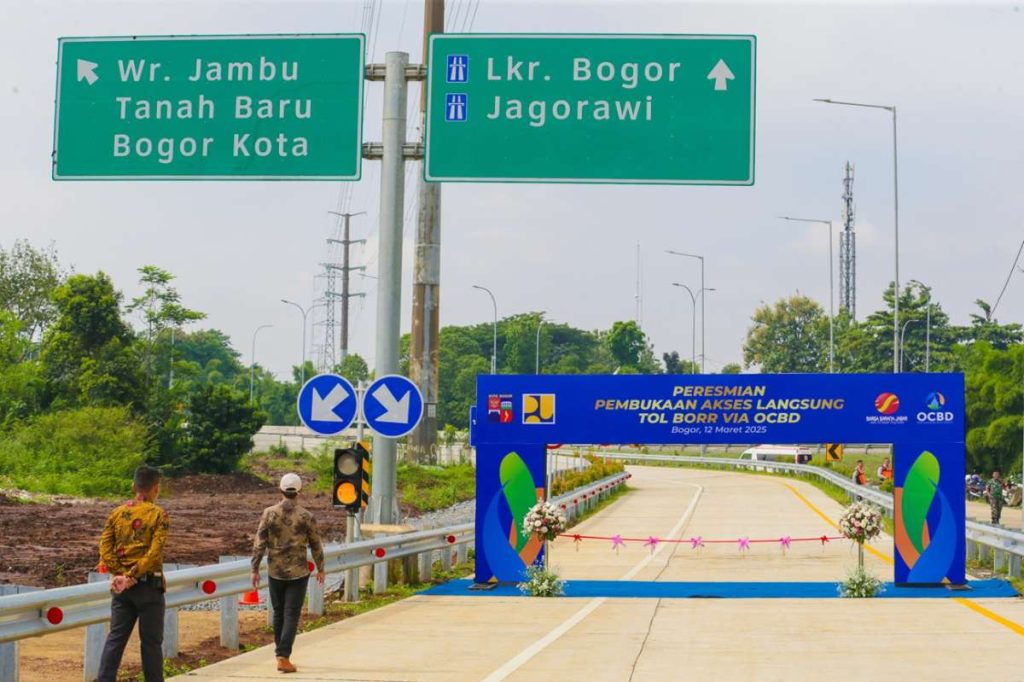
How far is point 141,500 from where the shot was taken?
1025 centimetres

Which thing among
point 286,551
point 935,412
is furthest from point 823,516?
point 286,551

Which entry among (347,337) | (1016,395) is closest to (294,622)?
(1016,395)

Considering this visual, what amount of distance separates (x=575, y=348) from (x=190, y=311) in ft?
254

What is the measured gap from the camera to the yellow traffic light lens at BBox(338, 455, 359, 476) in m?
17.3

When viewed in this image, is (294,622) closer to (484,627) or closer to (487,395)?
(484,627)

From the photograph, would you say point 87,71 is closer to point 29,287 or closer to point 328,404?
point 328,404

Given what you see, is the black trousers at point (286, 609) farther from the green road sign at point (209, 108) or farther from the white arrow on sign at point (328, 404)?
the green road sign at point (209, 108)

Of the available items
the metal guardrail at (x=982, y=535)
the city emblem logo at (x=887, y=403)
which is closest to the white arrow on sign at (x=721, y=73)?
the city emblem logo at (x=887, y=403)

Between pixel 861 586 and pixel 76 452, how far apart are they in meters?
39.9

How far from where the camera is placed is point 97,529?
34719 mm

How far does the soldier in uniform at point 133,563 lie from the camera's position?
10094 mm

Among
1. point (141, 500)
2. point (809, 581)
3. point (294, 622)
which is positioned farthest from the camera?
point (809, 581)

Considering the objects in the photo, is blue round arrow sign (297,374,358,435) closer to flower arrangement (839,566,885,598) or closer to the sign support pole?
the sign support pole

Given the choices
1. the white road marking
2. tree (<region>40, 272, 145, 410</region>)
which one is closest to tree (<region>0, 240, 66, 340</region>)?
tree (<region>40, 272, 145, 410</region>)
